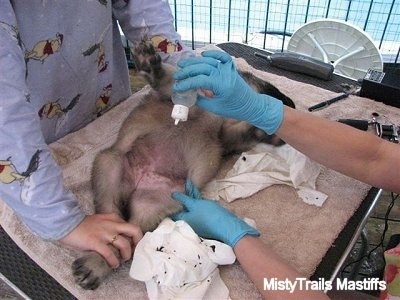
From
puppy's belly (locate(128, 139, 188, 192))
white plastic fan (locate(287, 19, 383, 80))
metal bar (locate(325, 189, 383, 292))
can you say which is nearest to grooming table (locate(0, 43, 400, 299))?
metal bar (locate(325, 189, 383, 292))

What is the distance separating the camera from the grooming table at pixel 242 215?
109 centimetres

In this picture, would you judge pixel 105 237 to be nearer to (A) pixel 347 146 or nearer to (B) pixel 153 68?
(B) pixel 153 68

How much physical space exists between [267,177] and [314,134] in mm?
229

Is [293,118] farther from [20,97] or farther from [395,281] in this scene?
[20,97]

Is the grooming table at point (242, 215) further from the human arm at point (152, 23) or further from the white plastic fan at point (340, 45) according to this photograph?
the white plastic fan at point (340, 45)

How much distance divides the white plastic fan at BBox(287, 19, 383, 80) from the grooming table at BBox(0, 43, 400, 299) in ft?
1.66

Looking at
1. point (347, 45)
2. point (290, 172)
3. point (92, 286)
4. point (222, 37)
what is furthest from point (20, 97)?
point (222, 37)

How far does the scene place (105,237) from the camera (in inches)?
41.6

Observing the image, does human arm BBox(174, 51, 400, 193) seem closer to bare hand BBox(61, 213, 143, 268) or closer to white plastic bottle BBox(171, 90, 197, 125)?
white plastic bottle BBox(171, 90, 197, 125)

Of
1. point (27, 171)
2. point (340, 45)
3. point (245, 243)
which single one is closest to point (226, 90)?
point (245, 243)

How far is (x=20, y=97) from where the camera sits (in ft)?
3.22

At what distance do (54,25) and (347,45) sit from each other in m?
1.42

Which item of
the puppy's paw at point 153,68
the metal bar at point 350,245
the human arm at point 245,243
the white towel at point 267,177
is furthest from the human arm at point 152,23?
the metal bar at point 350,245

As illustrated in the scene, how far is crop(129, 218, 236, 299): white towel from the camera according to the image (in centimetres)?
101
